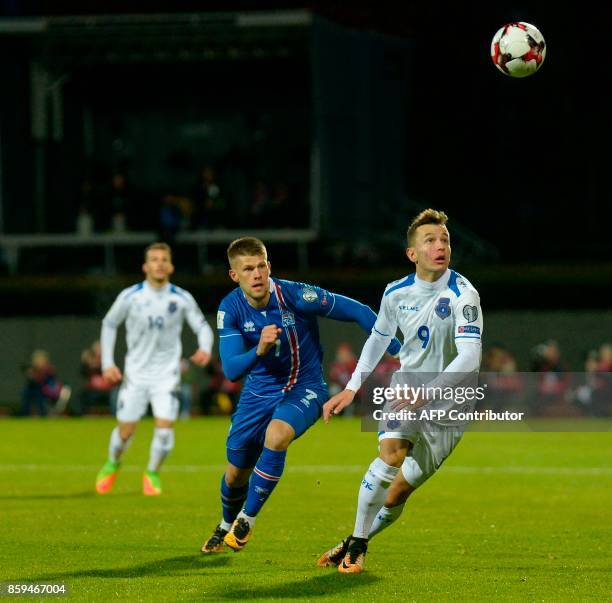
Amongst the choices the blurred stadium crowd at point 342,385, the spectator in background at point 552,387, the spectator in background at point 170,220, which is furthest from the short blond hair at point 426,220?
the spectator in background at point 170,220

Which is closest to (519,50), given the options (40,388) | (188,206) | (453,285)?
(453,285)

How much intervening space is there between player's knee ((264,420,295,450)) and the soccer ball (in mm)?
4958

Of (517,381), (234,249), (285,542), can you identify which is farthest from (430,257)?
(517,381)

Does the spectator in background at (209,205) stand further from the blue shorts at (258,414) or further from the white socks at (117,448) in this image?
the blue shorts at (258,414)

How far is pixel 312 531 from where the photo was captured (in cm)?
1142

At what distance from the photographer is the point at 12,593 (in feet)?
27.1

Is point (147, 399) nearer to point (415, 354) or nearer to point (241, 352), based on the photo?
point (241, 352)

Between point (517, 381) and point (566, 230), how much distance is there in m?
9.50

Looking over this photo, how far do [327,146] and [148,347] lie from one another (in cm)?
1757

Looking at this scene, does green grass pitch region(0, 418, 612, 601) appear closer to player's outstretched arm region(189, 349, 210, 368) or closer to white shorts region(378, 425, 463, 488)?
white shorts region(378, 425, 463, 488)

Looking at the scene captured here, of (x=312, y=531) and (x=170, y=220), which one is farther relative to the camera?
(x=170, y=220)

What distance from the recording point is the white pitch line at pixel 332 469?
55.7 ft

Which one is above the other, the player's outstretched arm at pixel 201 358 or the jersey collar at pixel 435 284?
the jersey collar at pixel 435 284

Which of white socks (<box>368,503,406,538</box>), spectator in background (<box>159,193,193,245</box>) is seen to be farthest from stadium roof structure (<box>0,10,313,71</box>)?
white socks (<box>368,503,406,538</box>)
